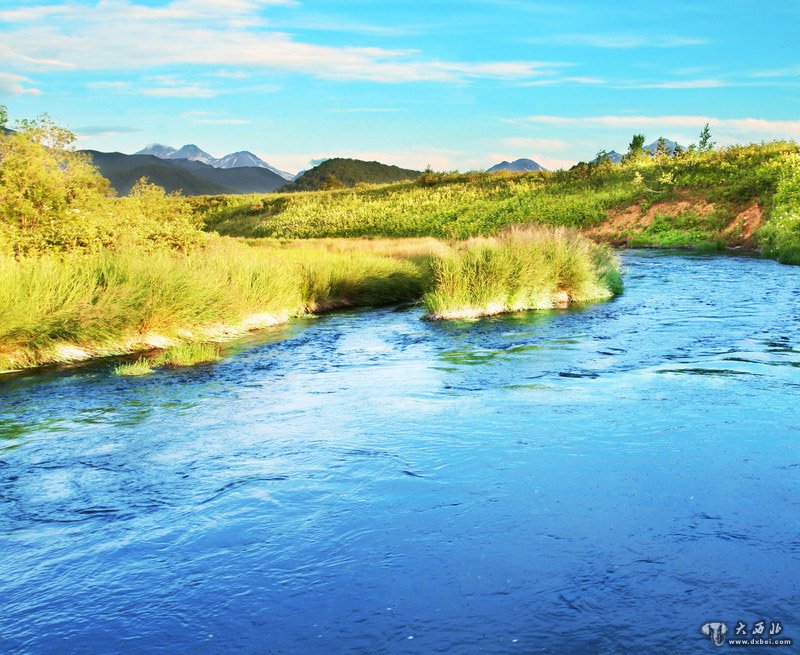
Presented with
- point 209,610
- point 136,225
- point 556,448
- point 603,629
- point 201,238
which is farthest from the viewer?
point 201,238

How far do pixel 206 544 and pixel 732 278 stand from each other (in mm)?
23938

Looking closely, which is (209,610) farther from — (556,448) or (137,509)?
(556,448)

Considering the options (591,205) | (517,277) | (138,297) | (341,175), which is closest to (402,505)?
(138,297)

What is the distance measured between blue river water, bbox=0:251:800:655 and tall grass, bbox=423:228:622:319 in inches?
232

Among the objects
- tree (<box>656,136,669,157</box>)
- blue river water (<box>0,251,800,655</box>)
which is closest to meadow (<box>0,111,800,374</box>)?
blue river water (<box>0,251,800,655</box>)

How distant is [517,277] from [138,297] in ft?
32.3

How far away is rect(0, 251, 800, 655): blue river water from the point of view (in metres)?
5.61

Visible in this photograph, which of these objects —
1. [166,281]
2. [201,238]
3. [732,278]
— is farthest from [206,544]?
[732,278]

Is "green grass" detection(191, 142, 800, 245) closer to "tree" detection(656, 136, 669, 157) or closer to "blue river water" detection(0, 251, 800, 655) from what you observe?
"tree" detection(656, 136, 669, 157)

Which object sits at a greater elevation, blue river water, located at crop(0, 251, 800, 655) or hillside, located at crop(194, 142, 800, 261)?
hillside, located at crop(194, 142, 800, 261)

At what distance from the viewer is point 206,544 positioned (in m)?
6.82

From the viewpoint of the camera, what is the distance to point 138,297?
51.5 feet

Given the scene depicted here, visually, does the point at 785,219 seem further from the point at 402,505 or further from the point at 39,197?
the point at 402,505

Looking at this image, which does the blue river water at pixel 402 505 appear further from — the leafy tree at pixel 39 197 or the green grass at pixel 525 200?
the green grass at pixel 525 200
